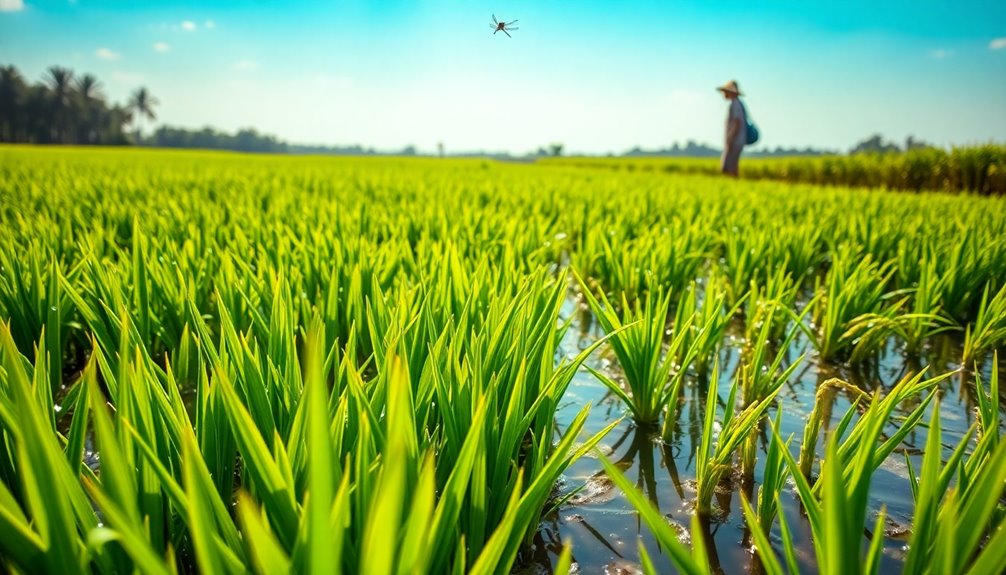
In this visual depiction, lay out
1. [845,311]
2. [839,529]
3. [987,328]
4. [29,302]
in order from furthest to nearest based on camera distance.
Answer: [845,311], [987,328], [29,302], [839,529]

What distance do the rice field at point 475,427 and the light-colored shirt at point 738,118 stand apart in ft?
19.9

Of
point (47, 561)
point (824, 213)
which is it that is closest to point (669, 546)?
point (47, 561)

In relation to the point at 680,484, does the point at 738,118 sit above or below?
above

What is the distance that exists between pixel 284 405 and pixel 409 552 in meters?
0.55

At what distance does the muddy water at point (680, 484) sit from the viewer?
3.48 feet

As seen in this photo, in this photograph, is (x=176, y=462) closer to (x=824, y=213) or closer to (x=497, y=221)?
(x=497, y=221)

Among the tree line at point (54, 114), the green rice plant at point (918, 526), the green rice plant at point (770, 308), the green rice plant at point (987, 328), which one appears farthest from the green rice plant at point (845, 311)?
the tree line at point (54, 114)

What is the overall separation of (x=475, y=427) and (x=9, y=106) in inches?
2569

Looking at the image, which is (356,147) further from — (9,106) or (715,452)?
(715,452)

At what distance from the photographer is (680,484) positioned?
4.23 ft

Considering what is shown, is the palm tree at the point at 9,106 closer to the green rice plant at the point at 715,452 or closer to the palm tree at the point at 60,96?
the palm tree at the point at 60,96

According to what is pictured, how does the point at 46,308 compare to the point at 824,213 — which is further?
the point at 824,213

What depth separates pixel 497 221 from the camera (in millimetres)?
3445

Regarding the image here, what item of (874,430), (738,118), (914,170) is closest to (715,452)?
(874,430)
